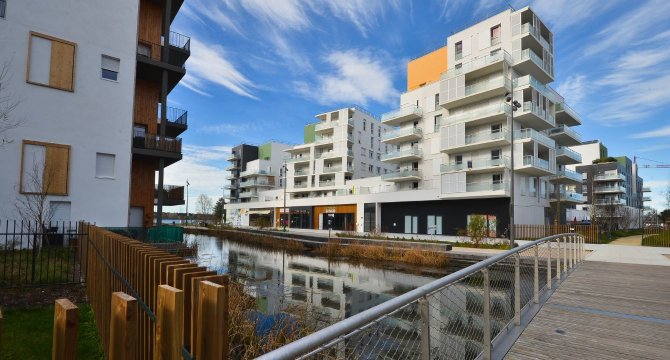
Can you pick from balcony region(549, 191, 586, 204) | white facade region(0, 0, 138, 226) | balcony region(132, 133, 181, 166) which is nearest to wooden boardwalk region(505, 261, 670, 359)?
white facade region(0, 0, 138, 226)

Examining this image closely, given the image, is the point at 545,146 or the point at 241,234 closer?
the point at 545,146

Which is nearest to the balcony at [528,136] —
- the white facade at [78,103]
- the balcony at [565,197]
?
the balcony at [565,197]

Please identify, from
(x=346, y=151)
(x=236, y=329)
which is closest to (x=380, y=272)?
(x=236, y=329)

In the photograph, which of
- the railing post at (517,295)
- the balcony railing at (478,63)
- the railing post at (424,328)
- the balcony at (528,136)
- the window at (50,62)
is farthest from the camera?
the balcony railing at (478,63)

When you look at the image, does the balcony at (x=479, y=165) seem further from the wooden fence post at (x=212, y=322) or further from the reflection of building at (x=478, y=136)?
the wooden fence post at (x=212, y=322)

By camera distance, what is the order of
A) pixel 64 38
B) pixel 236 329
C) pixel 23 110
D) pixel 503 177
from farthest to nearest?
pixel 503 177
pixel 64 38
pixel 23 110
pixel 236 329

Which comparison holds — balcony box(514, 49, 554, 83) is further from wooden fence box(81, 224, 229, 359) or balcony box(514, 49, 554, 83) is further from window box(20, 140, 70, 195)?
wooden fence box(81, 224, 229, 359)

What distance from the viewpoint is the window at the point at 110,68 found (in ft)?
58.0

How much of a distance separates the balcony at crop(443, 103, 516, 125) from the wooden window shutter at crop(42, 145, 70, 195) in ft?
104

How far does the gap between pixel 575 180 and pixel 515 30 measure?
19.7 meters

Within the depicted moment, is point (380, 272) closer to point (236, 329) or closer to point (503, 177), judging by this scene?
point (236, 329)

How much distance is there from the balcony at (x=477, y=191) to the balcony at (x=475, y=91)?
866 cm

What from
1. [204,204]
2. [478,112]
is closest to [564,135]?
[478,112]

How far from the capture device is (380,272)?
1688 centimetres
